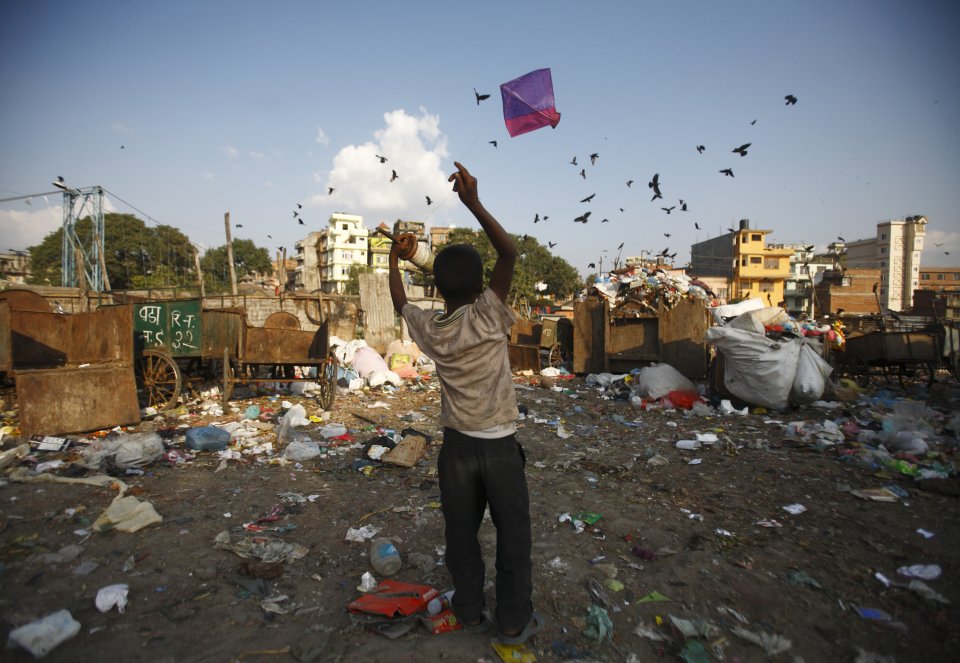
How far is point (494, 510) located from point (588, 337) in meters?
8.16

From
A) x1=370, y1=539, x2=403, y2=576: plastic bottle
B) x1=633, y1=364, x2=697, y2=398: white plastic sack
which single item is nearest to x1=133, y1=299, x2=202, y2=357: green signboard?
x1=370, y1=539, x2=403, y2=576: plastic bottle

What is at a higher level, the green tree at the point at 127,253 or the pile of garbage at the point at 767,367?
the green tree at the point at 127,253

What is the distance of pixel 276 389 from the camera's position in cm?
827

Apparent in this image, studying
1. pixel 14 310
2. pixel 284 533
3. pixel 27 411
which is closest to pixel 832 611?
pixel 284 533

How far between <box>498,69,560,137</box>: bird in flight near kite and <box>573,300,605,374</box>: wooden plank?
279 inches

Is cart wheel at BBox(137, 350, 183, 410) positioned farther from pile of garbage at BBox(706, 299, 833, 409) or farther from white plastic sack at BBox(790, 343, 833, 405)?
white plastic sack at BBox(790, 343, 833, 405)

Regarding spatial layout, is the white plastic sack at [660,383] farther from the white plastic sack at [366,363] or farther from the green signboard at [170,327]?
the green signboard at [170,327]

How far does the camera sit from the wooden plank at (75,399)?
15.7 ft

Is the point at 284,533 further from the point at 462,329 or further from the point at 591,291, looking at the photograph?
the point at 591,291

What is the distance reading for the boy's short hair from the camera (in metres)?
1.88

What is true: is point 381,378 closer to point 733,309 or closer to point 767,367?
point 767,367

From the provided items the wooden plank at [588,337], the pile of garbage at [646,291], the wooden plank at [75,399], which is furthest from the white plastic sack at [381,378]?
the pile of garbage at [646,291]

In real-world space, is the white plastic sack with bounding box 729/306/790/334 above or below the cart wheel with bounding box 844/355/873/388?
above

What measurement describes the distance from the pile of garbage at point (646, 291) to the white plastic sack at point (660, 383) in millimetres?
1794
